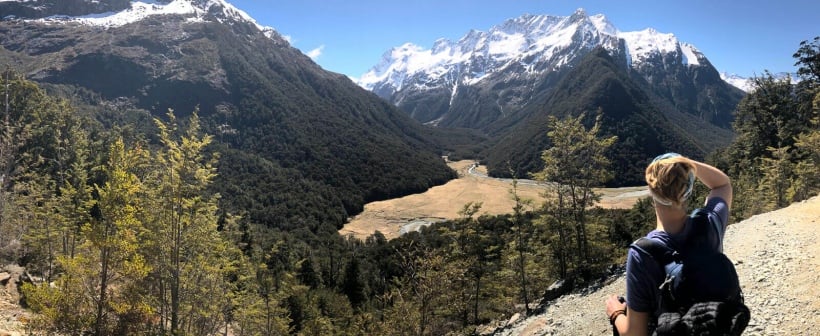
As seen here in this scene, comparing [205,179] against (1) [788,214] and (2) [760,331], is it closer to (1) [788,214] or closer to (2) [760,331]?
(2) [760,331]

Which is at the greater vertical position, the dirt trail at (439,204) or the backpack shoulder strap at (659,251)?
the backpack shoulder strap at (659,251)

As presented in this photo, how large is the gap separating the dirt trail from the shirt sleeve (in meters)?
100

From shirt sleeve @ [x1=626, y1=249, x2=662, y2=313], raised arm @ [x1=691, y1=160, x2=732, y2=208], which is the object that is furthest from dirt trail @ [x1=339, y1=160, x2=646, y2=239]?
shirt sleeve @ [x1=626, y1=249, x2=662, y2=313]

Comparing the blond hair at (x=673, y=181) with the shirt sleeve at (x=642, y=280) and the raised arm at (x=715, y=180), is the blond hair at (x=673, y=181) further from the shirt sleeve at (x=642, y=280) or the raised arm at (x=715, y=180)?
the raised arm at (x=715, y=180)

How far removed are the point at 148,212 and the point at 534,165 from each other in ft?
560

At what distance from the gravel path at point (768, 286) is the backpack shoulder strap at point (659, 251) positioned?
8377 mm

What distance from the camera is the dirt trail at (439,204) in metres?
113

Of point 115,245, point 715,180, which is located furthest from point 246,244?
point 715,180

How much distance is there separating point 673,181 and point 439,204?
5193 inches

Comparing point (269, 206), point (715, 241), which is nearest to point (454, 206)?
point (269, 206)

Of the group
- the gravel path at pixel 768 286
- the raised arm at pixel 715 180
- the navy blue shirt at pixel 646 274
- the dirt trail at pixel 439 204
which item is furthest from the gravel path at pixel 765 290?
the dirt trail at pixel 439 204

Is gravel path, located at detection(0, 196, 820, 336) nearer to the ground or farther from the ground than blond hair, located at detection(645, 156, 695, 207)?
nearer to the ground

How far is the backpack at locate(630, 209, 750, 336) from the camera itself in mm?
2391

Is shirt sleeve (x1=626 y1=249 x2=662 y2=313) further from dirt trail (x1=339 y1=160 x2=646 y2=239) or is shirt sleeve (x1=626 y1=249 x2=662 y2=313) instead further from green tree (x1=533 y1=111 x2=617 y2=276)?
dirt trail (x1=339 y1=160 x2=646 y2=239)
